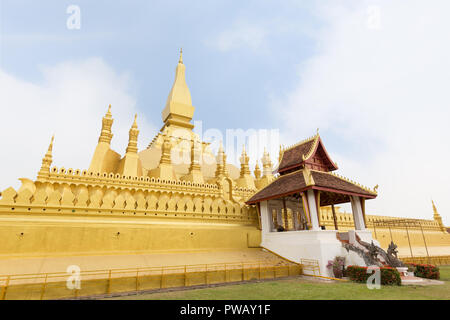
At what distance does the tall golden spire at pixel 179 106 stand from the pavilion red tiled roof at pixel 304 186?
2588cm

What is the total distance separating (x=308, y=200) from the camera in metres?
13.6

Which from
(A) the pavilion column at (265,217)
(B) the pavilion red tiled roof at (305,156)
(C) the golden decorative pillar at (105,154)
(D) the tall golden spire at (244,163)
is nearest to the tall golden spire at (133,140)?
(C) the golden decorative pillar at (105,154)

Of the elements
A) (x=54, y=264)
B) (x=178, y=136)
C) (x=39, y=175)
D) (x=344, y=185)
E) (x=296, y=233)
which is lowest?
(x=54, y=264)

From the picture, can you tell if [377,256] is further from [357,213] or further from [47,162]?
[47,162]

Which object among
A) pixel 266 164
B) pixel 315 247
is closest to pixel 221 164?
pixel 266 164

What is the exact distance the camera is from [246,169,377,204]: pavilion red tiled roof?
13516 millimetres

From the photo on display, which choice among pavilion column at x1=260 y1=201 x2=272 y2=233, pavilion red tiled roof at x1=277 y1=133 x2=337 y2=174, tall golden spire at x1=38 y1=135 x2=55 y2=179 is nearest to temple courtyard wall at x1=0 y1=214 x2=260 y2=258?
pavilion column at x1=260 y1=201 x2=272 y2=233

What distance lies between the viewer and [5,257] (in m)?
9.37

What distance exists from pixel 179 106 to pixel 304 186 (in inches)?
1210

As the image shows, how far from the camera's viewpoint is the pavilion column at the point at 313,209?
42.9 feet

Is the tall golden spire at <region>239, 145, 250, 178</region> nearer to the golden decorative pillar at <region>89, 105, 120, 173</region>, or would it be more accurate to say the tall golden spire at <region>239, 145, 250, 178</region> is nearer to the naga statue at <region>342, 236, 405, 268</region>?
the golden decorative pillar at <region>89, 105, 120, 173</region>
